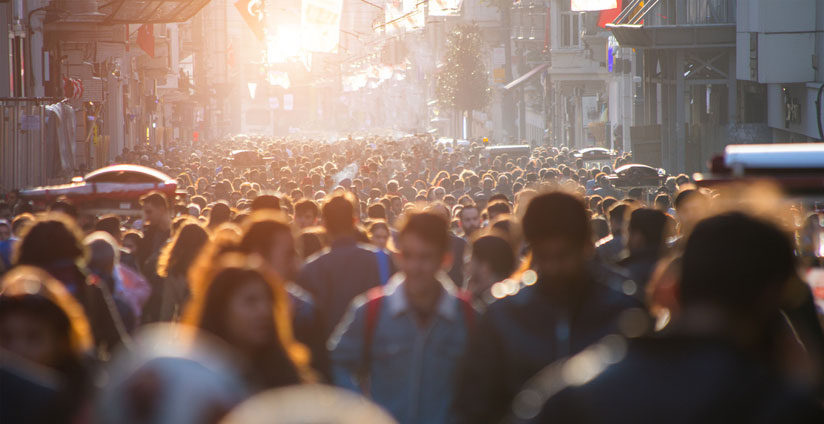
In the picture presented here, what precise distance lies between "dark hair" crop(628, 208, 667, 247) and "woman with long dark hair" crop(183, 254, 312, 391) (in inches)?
142

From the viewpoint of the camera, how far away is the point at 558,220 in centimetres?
460

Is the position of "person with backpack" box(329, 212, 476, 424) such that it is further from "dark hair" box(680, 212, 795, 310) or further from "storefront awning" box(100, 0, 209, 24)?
"storefront awning" box(100, 0, 209, 24)

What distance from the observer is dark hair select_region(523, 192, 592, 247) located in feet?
15.1

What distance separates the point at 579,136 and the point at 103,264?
191ft

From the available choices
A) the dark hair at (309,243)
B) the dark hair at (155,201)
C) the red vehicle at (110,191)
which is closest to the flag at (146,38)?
the red vehicle at (110,191)

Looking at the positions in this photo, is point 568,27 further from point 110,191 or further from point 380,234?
point 380,234

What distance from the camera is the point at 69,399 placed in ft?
12.2

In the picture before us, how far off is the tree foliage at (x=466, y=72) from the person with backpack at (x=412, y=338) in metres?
72.5

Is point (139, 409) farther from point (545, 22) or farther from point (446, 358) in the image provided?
point (545, 22)

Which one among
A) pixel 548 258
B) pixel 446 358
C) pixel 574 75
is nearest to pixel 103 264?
pixel 446 358

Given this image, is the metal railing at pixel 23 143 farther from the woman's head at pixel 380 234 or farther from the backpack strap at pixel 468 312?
the backpack strap at pixel 468 312

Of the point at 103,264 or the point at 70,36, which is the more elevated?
the point at 70,36

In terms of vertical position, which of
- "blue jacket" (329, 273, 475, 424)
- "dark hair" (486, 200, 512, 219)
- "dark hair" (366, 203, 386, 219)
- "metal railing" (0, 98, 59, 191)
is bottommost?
"blue jacket" (329, 273, 475, 424)

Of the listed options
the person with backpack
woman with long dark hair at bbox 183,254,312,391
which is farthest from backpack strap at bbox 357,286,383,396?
woman with long dark hair at bbox 183,254,312,391
